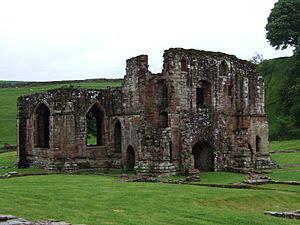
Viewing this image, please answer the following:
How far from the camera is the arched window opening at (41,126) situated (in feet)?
138

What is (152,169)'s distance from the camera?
3347 centimetres

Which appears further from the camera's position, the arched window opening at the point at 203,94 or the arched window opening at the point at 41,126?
the arched window opening at the point at 41,126

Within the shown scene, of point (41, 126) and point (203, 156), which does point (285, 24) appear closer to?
point (203, 156)

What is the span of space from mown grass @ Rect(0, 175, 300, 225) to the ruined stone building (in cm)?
898

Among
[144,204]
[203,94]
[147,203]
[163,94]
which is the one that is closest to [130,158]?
[163,94]

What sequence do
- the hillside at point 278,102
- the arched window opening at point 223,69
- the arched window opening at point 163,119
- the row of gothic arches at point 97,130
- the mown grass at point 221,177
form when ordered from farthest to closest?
the hillside at point 278,102 < the row of gothic arches at point 97,130 < the arched window opening at point 223,69 < the arched window opening at point 163,119 < the mown grass at point 221,177

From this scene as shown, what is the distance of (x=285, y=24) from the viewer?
70875 millimetres

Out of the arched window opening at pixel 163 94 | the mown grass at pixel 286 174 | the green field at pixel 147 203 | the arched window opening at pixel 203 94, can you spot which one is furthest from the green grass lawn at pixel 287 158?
the green field at pixel 147 203

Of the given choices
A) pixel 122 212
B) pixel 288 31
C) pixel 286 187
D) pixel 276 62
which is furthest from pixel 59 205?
pixel 276 62

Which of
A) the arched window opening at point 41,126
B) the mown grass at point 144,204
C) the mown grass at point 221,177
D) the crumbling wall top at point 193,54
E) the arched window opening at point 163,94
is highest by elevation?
the crumbling wall top at point 193,54

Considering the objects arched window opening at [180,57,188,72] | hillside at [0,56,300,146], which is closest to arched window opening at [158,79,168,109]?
arched window opening at [180,57,188,72]

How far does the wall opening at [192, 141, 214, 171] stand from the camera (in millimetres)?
36844

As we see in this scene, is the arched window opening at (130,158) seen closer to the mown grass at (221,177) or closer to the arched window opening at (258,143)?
the mown grass at (221,177)

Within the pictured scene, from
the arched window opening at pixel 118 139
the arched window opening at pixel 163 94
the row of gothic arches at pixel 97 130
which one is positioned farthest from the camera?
the arched window opening at pixel 118 139
